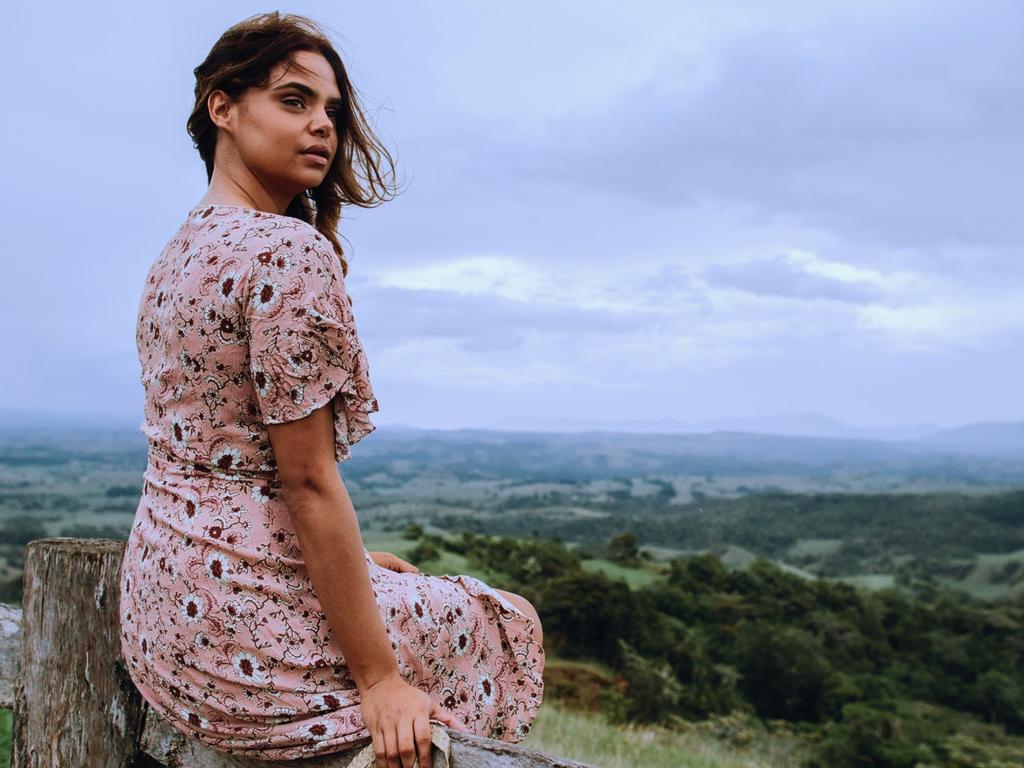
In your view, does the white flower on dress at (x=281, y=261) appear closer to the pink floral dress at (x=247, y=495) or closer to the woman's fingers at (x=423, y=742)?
the pink floral dress at (x=247, y=495)

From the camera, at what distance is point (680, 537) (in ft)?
175

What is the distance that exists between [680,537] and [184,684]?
52.9m

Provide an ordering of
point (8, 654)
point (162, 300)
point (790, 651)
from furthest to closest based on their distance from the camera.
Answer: point (790, 651), point (8, 654), point (162, 300)

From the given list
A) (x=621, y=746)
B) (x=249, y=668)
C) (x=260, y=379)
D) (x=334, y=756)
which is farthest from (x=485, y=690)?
(x=621, y=746)

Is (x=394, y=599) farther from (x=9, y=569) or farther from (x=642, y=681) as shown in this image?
(x=9, y=569)

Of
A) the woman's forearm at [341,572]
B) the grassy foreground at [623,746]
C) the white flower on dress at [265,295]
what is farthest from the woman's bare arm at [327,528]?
the grassy foreground at [623,746]

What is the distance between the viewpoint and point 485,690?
7.02ft

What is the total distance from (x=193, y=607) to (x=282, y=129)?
3.31 feet

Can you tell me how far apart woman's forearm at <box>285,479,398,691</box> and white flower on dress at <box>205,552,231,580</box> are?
0.17 metres

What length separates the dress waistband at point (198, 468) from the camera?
1.86 metres

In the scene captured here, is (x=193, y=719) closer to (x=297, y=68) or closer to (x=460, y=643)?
(x=460, y=643)

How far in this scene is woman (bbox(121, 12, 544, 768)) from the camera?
1.75m

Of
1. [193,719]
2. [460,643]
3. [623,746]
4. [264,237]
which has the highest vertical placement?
[264,237]

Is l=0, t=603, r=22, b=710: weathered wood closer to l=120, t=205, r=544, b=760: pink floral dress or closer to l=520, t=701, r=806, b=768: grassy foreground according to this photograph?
l=120, t=205, r=544, b=760: pink floral dress
